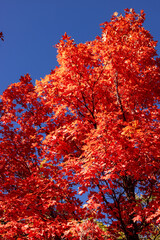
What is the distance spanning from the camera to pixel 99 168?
5621mm

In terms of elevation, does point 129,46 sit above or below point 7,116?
below

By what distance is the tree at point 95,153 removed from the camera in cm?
588

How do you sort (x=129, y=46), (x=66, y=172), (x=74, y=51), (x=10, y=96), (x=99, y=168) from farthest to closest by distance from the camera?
1. (x=10, y=96)
2. (x=129, y=46)
3. (x=74, y=51)
4. (x=66, y=172)
5. (x=99, y=168)

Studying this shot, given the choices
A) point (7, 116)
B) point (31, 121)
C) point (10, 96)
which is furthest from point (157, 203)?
point (10, 96)

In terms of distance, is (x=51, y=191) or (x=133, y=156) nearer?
(x=133, y=156)

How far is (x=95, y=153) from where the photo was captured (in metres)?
5.82

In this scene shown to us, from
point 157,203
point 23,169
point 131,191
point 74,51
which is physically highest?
point 74,51

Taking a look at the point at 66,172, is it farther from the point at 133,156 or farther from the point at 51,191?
the point at 133,156

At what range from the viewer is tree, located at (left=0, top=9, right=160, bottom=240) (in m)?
5.88

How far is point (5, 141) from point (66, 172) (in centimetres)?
445

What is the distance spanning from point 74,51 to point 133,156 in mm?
4225

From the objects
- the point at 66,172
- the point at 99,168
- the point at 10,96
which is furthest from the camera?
the point at 10,96

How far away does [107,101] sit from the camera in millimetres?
8445

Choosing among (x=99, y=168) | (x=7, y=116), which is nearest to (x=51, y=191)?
(x=99, y=168)
